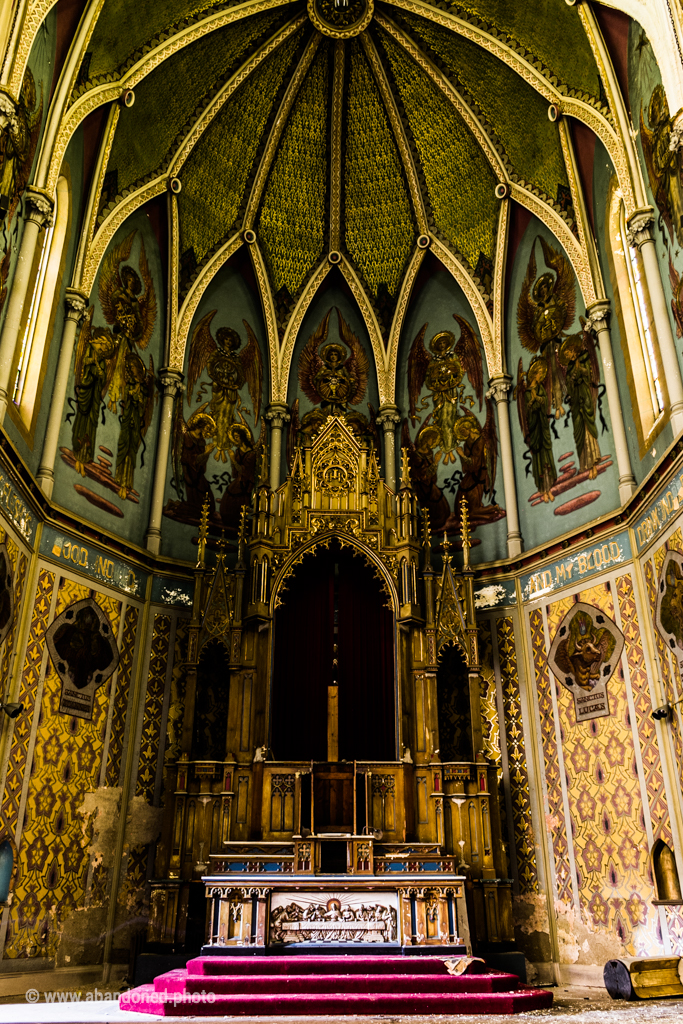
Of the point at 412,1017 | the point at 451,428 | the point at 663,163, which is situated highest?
the point at 663,163

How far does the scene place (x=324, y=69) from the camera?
18.9 metres

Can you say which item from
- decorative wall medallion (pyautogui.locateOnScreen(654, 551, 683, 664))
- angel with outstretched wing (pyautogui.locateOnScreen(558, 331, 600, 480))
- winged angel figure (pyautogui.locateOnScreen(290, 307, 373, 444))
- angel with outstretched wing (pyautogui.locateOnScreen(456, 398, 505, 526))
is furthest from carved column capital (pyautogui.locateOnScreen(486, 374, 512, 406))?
decorative wall medallion (pyautogui.locateOnScreen(654, 551, 683, 664))

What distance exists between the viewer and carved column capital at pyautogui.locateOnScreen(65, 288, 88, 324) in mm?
15117

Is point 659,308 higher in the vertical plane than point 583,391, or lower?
lower

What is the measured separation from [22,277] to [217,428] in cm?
605

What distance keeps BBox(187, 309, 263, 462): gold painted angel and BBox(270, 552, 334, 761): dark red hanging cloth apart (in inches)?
156

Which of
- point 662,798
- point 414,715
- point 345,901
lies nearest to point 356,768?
point 414,715

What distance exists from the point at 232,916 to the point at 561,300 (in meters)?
12.8

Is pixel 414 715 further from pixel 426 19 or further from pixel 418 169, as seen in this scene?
pixel 426 19

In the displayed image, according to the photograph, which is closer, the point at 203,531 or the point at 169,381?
the point at 203,531

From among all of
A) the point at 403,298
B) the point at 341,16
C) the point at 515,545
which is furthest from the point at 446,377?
the point at 341,16

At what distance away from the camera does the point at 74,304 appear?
15.1m

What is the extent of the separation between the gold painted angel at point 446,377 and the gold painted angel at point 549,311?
4.41 feet

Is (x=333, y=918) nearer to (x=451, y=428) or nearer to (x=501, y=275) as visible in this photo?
(x=451, y=428)
